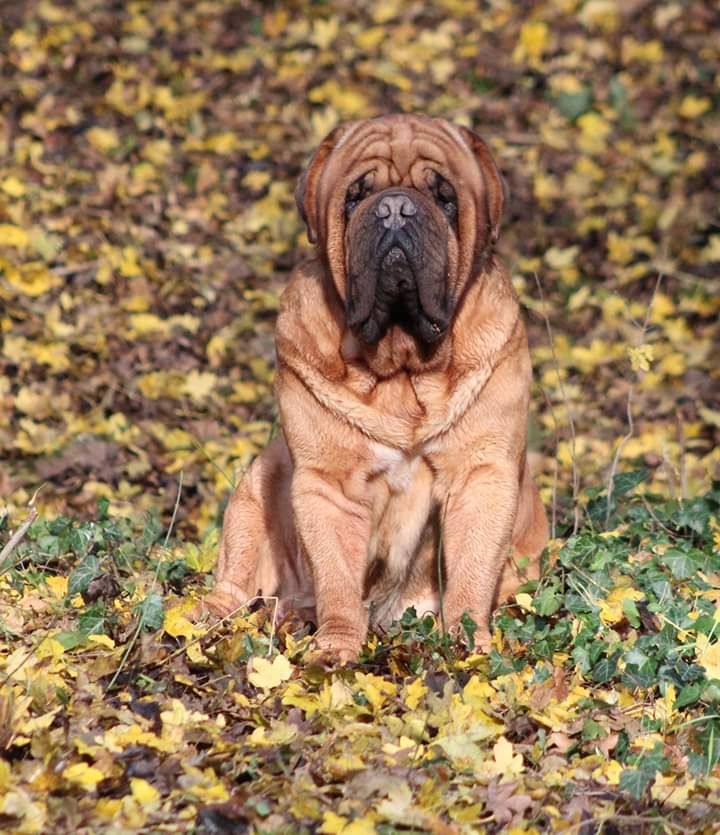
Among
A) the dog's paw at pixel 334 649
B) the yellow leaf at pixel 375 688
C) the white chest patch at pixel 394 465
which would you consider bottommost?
the dog's paw at pixel 334 649

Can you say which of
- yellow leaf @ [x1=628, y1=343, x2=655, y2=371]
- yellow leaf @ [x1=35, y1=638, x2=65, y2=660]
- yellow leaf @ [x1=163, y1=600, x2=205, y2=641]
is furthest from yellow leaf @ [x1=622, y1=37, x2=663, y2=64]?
yellow leaf @ [x1=35, y1=638, x2=65, y2=660]

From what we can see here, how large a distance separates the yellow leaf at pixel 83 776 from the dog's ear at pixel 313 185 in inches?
77.2

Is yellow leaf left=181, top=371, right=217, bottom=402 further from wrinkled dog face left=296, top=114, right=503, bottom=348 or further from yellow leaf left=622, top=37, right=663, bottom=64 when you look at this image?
yellow leaf left=622, top=37, right=663, bottom=64

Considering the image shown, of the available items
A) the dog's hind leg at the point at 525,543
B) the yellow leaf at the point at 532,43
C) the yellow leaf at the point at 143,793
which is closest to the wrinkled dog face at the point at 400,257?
the dog's hind leg at the point at 525,543

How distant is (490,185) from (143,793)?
227 cm

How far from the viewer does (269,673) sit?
4102mm

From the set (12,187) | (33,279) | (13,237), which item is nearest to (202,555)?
(33,279)

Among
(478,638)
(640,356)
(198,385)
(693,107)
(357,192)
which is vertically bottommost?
(198,385)

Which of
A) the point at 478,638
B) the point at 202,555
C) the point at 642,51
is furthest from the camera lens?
the point at 642,51

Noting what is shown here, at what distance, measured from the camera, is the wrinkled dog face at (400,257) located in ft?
14.8

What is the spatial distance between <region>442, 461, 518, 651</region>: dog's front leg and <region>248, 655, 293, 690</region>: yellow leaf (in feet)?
2.41

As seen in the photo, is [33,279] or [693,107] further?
[693,107]

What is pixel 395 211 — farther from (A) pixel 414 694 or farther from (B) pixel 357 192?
(A) pixel 414 694

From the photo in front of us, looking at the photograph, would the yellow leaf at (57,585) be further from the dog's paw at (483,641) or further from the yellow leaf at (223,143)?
the yellow leaf at (223,143)
